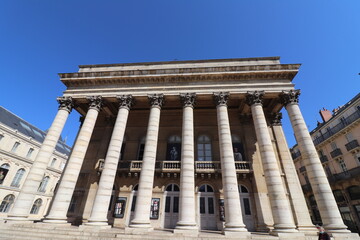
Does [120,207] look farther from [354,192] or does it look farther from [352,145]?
[352,145]

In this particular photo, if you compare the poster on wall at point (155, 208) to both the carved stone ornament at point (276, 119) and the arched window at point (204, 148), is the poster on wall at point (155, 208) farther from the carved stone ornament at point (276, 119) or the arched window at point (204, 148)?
the carved stone ornament at point (276, 119)

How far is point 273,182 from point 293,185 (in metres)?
3.69

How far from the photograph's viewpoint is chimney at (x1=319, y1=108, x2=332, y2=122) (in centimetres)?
2442

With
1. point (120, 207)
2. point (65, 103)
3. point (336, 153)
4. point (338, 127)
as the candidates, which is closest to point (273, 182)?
point (120, 207)

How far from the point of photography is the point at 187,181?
9430 millimetres

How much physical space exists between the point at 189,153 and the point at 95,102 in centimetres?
805

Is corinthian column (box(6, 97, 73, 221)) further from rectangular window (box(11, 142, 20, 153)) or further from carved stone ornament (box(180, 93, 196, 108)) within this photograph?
rectangular window (box(11, 142, 20, 153))

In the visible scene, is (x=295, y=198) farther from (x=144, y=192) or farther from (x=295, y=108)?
(x=144, y=192)

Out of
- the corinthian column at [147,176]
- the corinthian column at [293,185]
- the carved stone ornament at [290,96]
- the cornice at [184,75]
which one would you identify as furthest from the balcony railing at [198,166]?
the cornice at [184,75]

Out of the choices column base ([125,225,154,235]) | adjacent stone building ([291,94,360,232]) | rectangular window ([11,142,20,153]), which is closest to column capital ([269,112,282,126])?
adjacent stone building ([291,94,360,232])

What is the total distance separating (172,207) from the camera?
39.7 ft

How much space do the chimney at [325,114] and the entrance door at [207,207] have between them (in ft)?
74.9

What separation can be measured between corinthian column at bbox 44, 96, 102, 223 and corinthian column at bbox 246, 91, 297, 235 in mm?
11206

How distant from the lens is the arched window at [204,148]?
45.4 ft
